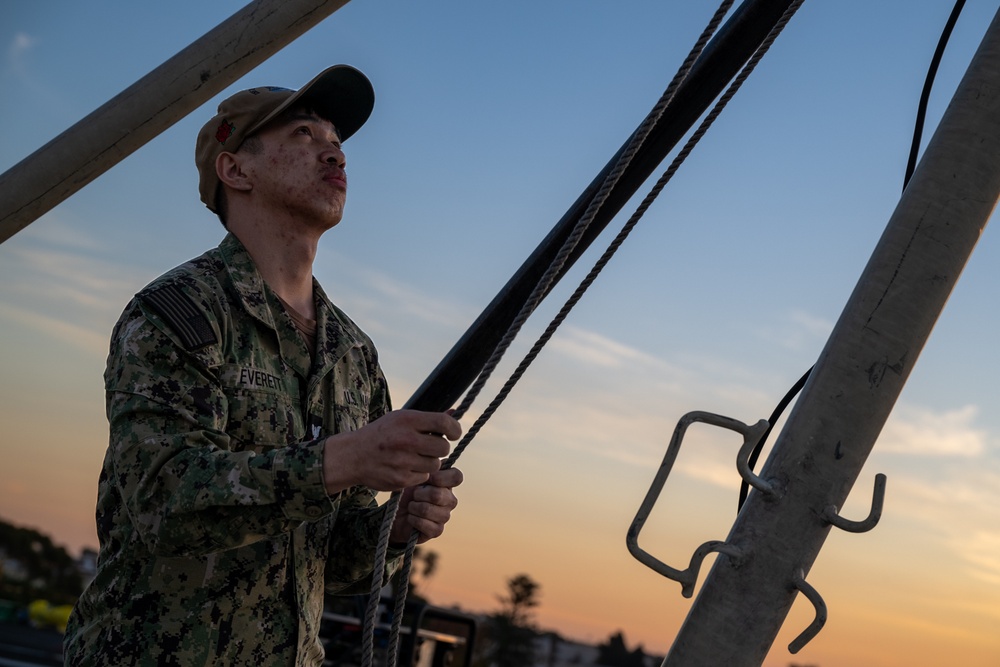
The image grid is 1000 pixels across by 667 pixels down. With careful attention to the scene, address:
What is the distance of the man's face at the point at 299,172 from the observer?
8.11 feet

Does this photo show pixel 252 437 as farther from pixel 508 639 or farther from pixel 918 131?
pixel 508 639

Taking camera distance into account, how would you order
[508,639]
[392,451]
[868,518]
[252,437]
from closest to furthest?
[392,451], [868,518], [252,437], [508,639]

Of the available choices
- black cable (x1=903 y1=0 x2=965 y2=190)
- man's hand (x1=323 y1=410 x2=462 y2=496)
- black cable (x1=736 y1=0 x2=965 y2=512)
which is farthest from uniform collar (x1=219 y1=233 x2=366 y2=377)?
black cable (x1=903 y1=0 x2=965 y2=190)

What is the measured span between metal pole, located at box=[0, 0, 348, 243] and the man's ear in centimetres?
28

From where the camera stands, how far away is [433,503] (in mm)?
2363

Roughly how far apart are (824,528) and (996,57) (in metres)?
0.99

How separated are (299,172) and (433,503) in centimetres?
85

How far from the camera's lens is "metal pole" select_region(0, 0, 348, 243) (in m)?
2.22

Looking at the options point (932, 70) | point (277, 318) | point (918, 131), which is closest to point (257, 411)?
point (277, 318)

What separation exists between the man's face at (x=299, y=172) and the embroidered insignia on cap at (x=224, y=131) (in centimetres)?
8

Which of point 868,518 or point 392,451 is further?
point 868,518

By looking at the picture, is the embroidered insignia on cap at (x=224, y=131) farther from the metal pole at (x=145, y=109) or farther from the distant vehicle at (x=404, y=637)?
the distant vehicle at (x=404, y=637)

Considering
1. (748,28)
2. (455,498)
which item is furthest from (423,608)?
(748,28)

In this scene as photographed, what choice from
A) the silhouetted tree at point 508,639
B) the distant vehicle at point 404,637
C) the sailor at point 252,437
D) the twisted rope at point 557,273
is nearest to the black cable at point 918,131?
the twisted rope at point 557,273
